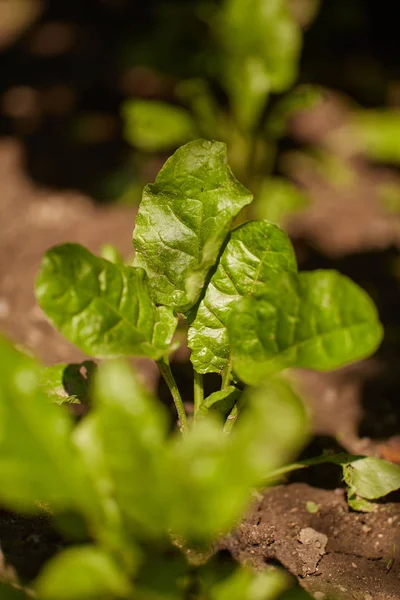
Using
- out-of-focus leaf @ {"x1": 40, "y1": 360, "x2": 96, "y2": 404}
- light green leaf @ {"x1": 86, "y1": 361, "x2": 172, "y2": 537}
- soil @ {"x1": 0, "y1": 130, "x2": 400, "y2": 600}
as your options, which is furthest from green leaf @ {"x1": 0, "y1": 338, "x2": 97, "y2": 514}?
out-of-focus leaf @ {"x1": 40, "y1": 360, "x2": 96, "y2": 404}

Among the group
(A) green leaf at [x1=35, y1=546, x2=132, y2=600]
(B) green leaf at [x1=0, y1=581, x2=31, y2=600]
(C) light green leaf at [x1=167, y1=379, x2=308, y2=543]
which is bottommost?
(B) green leaf at [x1=0, y1=581, x2=31, y2=600]

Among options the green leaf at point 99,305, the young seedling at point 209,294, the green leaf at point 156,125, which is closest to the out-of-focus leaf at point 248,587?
the young seedling at point 209,294

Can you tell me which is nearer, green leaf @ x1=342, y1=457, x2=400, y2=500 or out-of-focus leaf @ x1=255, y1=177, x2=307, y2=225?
green leaf @ x1=342, y1=457, x2=400, y2=500

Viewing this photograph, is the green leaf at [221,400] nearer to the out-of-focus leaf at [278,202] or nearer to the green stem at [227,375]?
the green stem at [227,375]

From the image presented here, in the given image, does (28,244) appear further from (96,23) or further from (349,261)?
(96,23)

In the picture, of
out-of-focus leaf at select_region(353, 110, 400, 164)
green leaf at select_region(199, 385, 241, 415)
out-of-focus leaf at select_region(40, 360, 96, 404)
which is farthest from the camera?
out-of-focus leaf at select_region(353, 110, 400, 164)

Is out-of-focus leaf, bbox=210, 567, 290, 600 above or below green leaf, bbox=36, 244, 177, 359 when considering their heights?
below

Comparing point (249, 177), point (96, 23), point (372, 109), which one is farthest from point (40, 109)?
point (372, 109)

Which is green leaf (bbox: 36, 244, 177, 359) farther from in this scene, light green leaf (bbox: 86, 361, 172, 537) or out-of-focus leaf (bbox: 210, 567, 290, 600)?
out-of-focus leaf (bbox: 210, 567, 290, 600)
